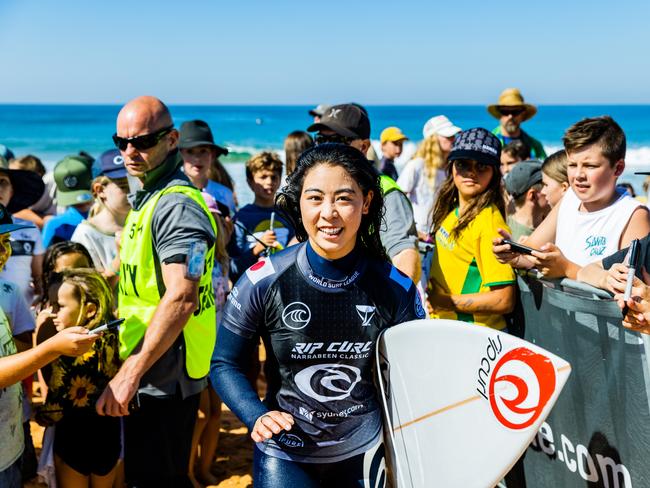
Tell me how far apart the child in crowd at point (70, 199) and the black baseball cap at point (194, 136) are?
40.8 inches

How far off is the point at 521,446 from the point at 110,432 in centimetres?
226

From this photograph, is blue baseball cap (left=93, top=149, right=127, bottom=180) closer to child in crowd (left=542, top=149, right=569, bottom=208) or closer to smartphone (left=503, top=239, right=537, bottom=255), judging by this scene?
smartphone (left=503, top=239, right=537, bottom=255)

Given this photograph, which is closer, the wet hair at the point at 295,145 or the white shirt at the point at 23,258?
the white shirt at the point at 23,258

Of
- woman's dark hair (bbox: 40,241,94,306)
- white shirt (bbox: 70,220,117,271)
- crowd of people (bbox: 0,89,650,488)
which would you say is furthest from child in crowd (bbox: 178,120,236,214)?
woman's dark hair (bbox: 40,241,94,306)

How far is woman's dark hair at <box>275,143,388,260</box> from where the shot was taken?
2475mm

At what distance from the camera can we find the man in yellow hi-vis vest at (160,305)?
2908mm

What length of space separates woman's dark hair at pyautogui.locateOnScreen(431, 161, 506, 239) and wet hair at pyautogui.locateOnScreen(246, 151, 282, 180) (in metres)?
2.15

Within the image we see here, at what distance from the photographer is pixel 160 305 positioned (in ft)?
9.52

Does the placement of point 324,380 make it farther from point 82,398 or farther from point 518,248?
point 82,398

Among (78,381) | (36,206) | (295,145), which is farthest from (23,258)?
(295,145)

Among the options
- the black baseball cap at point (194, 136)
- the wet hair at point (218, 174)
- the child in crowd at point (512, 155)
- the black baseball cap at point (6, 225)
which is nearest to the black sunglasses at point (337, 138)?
the black baseball cap at point (6, 225)

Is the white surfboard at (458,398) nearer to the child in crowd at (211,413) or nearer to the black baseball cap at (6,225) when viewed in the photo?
the black baseball cap at (6,225)

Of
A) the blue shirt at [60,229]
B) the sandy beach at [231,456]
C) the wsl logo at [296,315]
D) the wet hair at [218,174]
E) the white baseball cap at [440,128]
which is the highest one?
the white baseball cap at [440,128]

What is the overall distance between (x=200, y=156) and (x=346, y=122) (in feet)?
7.16
